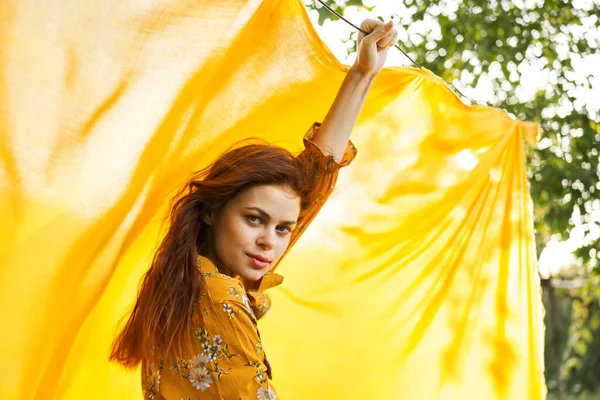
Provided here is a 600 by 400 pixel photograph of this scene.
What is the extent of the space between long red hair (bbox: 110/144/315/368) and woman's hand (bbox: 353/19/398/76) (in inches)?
16.3

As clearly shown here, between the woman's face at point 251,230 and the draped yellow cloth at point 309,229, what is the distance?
0.96 ft

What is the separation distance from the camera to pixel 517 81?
18.4ft

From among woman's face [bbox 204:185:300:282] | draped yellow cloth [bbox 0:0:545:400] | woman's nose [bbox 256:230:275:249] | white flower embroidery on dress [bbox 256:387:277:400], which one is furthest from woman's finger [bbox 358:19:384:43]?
white flower embroidery on dress [bbox 256:387:277:400]

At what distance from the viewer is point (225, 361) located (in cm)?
193

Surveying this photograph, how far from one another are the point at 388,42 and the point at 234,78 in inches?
18.2

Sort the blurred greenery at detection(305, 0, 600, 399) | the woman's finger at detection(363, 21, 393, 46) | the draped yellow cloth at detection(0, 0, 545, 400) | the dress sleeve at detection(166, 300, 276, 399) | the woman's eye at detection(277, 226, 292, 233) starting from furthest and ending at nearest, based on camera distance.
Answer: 1. the blurred greenery at detection(305, 0, 600, 399)
2. the woman's finger at detection(363, 21, 393, 46)
3. the woman's eye at detection(277, 226, 292, 233)
4. the draped yellow cloth at detection(0, 0, 545, 400)
5. the dress sleeve at detection(166, 300, 276, 399)

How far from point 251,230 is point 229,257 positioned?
0.28 ft

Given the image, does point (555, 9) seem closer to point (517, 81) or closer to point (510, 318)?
point (517, 81)

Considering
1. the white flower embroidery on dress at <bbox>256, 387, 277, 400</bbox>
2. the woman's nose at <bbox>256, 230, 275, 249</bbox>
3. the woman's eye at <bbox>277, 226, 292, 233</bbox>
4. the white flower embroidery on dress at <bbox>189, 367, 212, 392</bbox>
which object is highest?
the woman's eye at <bbox>277, 226, 292, 233</bbox>

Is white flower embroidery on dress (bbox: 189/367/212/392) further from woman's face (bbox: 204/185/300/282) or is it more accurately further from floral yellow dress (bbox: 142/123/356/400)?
woman's face (bbox: 204/185/300/282)

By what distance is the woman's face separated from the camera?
7.17ft

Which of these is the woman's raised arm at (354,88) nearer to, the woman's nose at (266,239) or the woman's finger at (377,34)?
the woman's finger at (377,34)

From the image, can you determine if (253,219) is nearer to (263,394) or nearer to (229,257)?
(229,257)

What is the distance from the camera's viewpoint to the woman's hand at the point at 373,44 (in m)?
2.56
